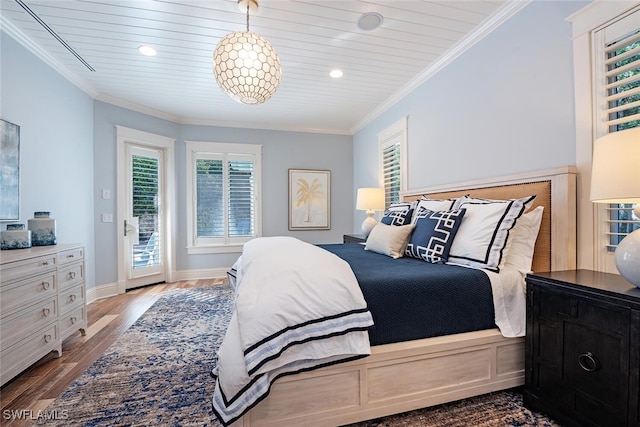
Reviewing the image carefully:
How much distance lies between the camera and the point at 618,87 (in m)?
1.61

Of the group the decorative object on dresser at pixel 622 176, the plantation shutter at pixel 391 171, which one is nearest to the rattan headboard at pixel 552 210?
the decorative object on dresser at pixel 622 176

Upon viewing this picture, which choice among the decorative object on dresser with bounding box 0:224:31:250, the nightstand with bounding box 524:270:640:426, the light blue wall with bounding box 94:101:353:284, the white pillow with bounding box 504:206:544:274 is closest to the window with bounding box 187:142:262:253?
the light blue wall with bounding box 94:101:353:284

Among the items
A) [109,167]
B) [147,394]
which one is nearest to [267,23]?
[147,394]

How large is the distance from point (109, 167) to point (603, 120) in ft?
16.5

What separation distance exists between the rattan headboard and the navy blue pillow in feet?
1.50

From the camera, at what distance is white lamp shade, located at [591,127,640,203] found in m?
1.17

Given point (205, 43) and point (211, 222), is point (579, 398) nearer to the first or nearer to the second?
point (205, 43)

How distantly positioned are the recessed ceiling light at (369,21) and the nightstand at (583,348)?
84.7 inches

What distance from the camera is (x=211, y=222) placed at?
4.82 m

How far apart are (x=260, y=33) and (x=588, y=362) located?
3058mm

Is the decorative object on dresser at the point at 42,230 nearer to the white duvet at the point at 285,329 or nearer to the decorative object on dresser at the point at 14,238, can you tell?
the decorative object on dresser at the point at 14,238

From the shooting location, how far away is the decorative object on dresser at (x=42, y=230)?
92.1 inches

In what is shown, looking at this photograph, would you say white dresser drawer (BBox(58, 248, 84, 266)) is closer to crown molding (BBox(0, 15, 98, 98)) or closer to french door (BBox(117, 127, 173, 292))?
french door (BBox(117, 127, 173, 292))

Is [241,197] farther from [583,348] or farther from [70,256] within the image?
[583,348]
